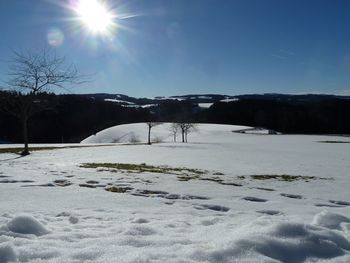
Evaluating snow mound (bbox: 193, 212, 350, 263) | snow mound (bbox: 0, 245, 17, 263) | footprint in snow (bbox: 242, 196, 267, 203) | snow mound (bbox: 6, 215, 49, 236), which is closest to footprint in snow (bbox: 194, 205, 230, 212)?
footprint in snow (bbox: 242, 196, 267, 203)

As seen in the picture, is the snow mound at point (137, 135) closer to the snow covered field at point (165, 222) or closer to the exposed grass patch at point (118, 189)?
the exposed grass patch at point (118, 189)

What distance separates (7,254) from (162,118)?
6247 inches

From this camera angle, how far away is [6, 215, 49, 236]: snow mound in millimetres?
4582

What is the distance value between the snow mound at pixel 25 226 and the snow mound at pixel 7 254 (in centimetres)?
81

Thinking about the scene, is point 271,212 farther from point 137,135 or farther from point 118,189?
point 137,135

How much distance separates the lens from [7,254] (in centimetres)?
367

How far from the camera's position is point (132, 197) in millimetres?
8242

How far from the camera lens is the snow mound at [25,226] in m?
4.58

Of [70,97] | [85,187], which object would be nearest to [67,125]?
[70,97]

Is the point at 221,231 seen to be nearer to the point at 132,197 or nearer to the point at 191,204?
the point at 191,204

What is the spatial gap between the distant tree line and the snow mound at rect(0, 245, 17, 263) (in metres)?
100

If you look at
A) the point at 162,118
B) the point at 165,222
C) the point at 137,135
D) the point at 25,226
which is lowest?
the point at 137,135

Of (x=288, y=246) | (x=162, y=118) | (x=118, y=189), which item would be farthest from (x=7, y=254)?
(x=162, y=118)

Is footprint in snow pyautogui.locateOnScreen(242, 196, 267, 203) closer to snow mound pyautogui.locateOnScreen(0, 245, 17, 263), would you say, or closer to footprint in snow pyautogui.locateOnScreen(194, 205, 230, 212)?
footprint in snow pyautogui.locateOnScreen(194, 205, 230, 212)
